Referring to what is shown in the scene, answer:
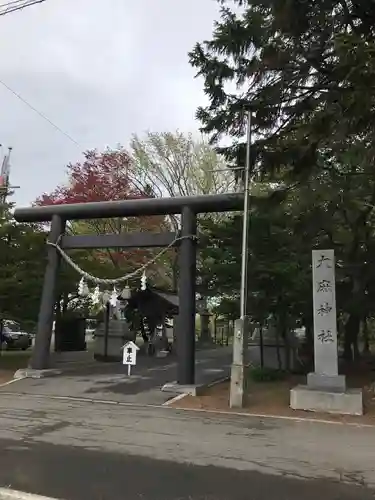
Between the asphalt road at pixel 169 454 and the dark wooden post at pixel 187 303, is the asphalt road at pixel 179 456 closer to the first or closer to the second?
the asphalt road at pixel 169 454

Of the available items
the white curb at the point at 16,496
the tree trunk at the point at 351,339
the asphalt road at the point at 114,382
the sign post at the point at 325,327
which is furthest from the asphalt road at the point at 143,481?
the tree trunk at the point at 351,339

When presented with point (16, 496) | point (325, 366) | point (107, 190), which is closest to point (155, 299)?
point (107, 190)

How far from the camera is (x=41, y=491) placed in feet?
17.4

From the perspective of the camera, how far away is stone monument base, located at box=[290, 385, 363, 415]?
10.1 meters

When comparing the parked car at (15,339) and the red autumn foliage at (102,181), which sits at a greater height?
the red autumn foliage at (102,181)

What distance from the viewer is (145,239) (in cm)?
1455

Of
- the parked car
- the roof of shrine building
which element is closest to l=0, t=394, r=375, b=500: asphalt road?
the roof of shrine building

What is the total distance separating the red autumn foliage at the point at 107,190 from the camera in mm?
25000

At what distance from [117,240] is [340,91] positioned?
308 inches

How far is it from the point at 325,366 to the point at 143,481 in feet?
20.9

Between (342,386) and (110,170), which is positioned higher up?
(110,170)

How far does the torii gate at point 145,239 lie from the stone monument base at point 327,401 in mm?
3178

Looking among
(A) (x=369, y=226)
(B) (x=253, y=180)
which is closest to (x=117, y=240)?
(B) (x=253, y=180)

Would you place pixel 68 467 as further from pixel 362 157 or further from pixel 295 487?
pixel 362 157
